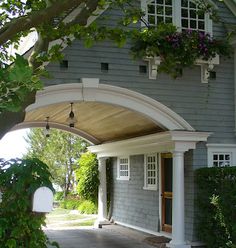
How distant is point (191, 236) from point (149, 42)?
427 cm

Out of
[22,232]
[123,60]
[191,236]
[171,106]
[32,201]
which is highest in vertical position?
[123,60]

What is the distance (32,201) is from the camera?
14.7 ft

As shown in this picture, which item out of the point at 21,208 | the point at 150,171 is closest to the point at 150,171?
the point at 150,171

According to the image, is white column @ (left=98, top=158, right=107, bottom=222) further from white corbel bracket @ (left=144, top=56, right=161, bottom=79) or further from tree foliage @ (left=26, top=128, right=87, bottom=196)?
tree foliage @ (left=26, top=128, right=87, bottom=196)

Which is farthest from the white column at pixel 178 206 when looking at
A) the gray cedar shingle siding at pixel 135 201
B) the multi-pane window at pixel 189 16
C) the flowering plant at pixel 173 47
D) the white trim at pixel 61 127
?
the white trim at pixel 61 127

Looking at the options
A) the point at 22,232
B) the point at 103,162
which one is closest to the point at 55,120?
the point at 103,162

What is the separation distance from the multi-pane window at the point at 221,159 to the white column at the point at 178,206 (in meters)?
0.98

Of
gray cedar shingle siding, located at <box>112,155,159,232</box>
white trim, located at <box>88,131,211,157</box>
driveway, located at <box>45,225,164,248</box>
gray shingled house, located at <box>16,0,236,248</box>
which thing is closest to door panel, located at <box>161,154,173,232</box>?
gray shingled house, located at <box>16,0,236,248</box>

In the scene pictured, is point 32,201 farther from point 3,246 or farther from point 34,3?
point 34,3

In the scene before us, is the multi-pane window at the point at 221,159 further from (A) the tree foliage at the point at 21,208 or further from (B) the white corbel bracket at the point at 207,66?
(A) the tree foliage at the point at 21,208

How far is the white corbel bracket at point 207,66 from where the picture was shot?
10.5 metres

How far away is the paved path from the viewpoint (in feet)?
37.1

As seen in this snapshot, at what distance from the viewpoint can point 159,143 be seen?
36.3 feet

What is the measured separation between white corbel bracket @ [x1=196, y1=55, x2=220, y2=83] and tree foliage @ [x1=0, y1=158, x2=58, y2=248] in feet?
21.9
